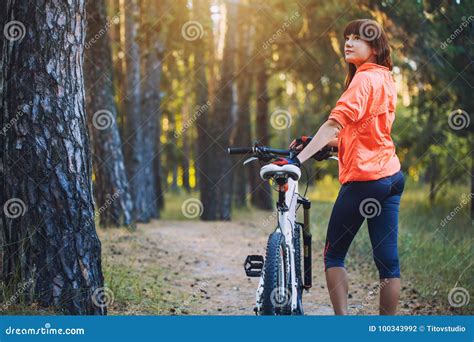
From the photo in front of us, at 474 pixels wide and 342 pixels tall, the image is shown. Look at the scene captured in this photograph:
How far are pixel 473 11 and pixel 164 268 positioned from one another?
15.2ft

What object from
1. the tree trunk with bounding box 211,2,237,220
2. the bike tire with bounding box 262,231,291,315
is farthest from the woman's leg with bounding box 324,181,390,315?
the tree trunk with bounding box 211,2,237,220

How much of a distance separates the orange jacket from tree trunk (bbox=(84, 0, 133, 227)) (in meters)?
7.30

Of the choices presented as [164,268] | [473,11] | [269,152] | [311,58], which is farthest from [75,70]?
[311,58]

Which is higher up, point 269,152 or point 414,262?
point 269,152

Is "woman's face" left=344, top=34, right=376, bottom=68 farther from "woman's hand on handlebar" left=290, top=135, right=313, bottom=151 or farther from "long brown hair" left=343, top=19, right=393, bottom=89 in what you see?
"woman's hand on handlebar" left=290, top=135, right=313, bottom=151

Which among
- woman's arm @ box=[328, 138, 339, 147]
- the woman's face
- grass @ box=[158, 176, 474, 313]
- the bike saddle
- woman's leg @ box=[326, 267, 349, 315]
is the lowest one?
grass @ box=[158, 176, 474, 313]

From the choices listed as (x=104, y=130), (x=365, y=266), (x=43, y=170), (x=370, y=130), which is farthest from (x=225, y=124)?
(x=370, y=130)

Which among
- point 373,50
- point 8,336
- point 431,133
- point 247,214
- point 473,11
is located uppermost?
point 473,11

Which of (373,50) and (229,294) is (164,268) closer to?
(229,294)

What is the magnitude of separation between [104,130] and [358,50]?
731 cm

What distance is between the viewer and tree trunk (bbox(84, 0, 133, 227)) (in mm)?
11055

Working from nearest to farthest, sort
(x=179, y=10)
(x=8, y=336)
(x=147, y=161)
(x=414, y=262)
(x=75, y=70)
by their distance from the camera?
(x=8, y=336) → (x=75, y=70) → (x=414, y=262) → (x=179, y=10) → (x=147, y=161)

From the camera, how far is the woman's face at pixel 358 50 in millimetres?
4414

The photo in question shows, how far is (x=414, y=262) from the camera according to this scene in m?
8.44
